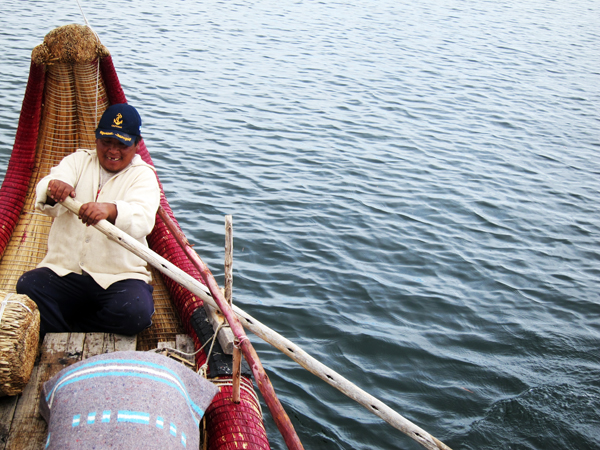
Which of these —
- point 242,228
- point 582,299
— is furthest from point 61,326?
point 582,299

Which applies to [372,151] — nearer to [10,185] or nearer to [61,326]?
[10,185]

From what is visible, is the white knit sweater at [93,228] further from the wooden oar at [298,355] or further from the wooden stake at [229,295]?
the wooden stake at [229,295]

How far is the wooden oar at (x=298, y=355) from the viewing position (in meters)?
2.65

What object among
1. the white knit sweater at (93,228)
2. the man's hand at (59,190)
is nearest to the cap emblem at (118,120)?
the white knit sweater at (93,228)

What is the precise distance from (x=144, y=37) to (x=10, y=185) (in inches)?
395

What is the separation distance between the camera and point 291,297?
5.23 metres

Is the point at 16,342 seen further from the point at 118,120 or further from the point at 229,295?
the point at 118,120

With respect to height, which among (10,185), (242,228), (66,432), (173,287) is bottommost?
(242,228)

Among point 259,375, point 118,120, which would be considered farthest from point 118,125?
point 259,375

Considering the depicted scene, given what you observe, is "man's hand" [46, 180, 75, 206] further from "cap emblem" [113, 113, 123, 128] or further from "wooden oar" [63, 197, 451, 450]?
"cap emblem" [113, 113, 123, 128]

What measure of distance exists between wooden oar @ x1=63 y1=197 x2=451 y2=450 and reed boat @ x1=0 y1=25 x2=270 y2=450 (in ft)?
1.24

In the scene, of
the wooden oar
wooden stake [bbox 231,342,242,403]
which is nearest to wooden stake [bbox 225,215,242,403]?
wooden stake [bbox 231,342,242,403]

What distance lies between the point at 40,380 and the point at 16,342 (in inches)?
12.4

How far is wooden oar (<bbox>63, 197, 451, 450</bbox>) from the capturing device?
8.70 feet
